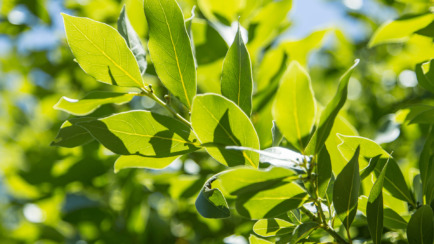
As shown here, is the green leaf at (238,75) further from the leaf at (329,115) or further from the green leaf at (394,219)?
the green leaf at (394,219)

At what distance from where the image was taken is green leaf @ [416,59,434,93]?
36.9 inches

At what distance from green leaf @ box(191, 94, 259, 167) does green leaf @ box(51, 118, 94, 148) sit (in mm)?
271

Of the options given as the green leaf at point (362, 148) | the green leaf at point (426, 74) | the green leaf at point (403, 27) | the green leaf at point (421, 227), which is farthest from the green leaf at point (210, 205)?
the green leaf at point (403, 27)

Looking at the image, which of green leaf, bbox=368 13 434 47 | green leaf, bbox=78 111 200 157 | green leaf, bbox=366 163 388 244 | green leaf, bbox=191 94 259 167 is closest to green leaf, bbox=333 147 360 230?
green leaf, bbox=366 163 388 244

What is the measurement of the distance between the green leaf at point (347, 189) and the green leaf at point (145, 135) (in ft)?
0.95

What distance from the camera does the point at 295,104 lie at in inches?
28.1

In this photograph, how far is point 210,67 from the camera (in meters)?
1.45

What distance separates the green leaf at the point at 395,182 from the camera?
35.7 inches

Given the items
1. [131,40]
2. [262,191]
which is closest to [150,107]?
[131,40]

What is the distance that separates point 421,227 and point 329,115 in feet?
1.01

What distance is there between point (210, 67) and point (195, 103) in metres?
0.73

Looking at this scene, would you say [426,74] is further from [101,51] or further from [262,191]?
[101,51]

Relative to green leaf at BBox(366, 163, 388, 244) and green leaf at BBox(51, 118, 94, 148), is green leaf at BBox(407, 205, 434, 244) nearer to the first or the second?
green leaf at BBox(366, 163, 388, 244)

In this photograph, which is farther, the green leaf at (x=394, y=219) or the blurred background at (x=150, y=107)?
the blurred background at (x=150, y=107)
